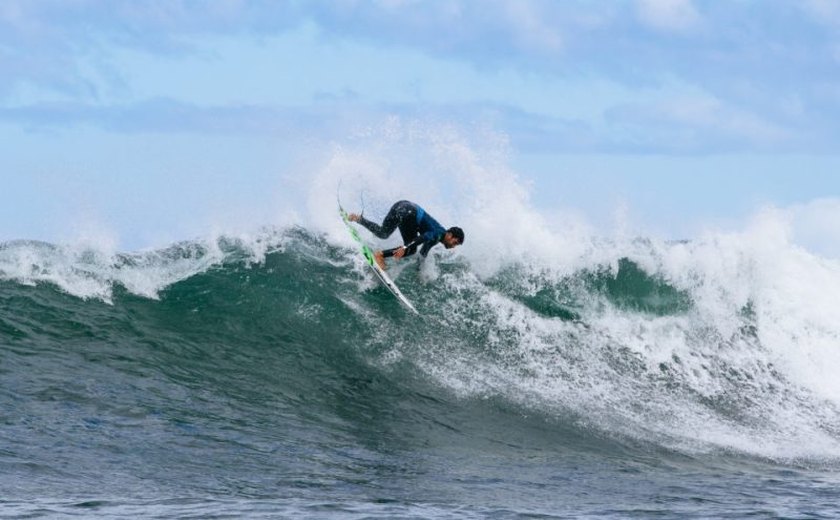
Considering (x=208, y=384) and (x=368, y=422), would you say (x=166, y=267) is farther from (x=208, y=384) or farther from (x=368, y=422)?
(x=368, y=422)

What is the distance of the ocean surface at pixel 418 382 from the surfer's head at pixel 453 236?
2.92 ft

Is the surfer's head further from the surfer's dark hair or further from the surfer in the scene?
the surfer

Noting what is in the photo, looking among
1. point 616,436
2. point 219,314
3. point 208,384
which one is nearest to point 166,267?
point 219,314

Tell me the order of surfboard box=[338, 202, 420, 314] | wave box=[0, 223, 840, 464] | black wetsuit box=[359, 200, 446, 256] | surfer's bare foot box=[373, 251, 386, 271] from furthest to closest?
black wetsuit box=[359, 200, 446, 256], surfer's bare foot box=[373, 251, 386, 271], surfboard box=[338, 202, 420, 314], wave box=[0, 223, 840, 464]

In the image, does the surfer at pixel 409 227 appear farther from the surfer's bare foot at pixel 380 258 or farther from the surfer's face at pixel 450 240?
the surfer's face at pixel 450 240

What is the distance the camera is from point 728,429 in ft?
34.3

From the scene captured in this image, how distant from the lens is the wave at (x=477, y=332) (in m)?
10.0

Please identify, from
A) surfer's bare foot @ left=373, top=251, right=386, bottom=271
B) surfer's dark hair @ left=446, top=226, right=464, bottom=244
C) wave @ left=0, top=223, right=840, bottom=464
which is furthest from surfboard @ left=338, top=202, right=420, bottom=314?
surfer's dark hair @ left=446, top=226, right=464, bottom=244

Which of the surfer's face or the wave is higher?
the surfer's face

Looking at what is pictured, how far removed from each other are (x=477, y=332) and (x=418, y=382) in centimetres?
160

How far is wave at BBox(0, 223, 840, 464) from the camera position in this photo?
32.8 feet

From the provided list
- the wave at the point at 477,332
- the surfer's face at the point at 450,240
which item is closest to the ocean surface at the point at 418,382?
the wave at the point at 477,332

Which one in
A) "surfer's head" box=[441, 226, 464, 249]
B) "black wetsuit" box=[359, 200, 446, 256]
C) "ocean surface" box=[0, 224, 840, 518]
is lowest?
"ocean surface" box=[0, 224, 840, 518]

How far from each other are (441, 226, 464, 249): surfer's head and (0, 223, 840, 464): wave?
894 millimetres
